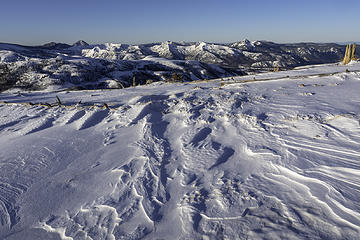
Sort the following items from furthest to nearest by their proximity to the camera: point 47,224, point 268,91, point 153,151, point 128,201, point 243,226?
point 268,91 → point 153,151 → point 128,201 → point 47,224 → point 243,226

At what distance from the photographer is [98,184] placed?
3270 mm

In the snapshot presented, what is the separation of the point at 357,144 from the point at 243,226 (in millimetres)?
2682

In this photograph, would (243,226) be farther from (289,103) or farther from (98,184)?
(289,103)

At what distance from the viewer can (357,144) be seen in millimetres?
3369

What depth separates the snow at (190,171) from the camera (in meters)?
2.36

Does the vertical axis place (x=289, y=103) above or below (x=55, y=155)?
above

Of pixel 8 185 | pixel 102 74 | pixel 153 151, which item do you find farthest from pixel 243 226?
pixel 102 74

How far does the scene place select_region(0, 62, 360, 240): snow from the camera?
236 cm

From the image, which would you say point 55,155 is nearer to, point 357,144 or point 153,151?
point 153,151

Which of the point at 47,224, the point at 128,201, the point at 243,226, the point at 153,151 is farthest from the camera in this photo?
the point at 153,151

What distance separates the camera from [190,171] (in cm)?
337

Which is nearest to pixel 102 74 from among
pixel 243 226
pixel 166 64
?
pixel 166 64

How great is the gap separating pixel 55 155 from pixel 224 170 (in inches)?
134

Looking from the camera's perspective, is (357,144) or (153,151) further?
(153,151)
